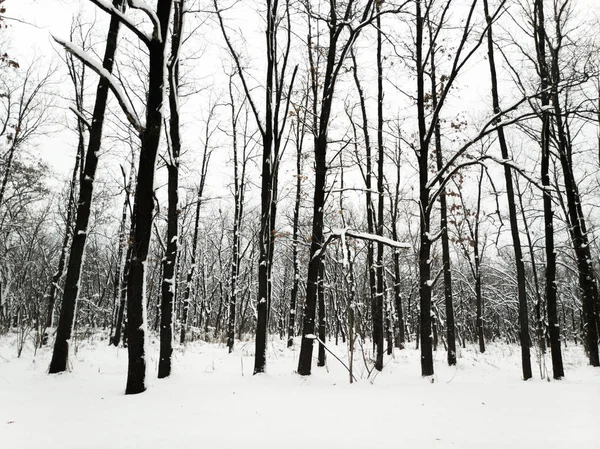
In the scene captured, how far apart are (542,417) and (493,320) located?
4711 centimetres

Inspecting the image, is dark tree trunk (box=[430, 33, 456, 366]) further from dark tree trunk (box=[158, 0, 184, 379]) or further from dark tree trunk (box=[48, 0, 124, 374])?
dark tree trunk (box=[48, 0, 124, 374])

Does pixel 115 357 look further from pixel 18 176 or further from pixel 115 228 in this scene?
pixel 115 228

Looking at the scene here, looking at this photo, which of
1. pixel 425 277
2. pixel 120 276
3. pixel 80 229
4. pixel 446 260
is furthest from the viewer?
pixel 120 276

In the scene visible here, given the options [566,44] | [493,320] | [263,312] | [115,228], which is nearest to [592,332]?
[566,44]

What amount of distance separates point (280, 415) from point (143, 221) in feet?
11.0

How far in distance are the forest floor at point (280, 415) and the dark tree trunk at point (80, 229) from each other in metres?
0.58

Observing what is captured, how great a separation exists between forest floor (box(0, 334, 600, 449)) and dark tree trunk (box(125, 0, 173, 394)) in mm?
485

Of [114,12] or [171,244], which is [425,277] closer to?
[171,244]

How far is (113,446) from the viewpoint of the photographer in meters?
3.01

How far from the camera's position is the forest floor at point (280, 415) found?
3.27 m

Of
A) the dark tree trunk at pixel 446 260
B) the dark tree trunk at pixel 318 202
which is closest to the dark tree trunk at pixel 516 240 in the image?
the dark tree trunk at pixel 446 260

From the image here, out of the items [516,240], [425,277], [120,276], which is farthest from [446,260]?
[120,276]

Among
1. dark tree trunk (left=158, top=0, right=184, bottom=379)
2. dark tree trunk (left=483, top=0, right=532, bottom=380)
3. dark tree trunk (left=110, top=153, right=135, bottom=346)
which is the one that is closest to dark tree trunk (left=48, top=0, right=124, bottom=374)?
dark tree trunk (left=158, top=0, right=184, bottom=379)

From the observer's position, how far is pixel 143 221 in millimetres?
5395
